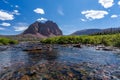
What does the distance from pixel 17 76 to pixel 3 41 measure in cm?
5154

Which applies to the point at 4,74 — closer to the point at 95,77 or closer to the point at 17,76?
the point at 17,76

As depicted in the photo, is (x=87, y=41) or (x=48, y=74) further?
(x=87, y=41)

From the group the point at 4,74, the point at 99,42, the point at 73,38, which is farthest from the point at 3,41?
the point at 4,74

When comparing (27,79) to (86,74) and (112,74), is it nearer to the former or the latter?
(86,74)

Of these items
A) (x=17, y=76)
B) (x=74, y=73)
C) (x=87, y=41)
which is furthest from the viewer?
(x=87, y=41)

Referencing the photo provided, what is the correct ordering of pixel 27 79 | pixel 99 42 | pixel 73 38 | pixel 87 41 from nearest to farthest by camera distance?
1. pixel 27 79
2. pixel 99 42
3. pixel 87 41
4. pixel 73 38

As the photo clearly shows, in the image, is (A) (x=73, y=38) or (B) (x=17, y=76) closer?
(B) (x=17, y=76)

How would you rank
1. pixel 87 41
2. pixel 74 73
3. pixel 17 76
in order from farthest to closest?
pixel 87 41 < pixel 74 73 < pixel 17 76

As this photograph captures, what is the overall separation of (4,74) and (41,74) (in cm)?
273

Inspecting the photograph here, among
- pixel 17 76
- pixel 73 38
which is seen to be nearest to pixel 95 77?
pixel 17 76

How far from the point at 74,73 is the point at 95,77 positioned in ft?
5.82

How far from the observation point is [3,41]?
201 feet

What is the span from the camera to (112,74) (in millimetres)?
12898

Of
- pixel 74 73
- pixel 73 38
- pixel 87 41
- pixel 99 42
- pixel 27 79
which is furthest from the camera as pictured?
pixel 73 38
